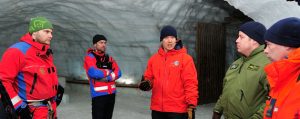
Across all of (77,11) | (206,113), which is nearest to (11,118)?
(206,113)

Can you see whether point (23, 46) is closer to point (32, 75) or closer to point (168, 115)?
point (32, 75)

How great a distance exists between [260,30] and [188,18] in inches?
200

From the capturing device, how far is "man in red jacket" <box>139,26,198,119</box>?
12.6ft

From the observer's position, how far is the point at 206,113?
717 cm

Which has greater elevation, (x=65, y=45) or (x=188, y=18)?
(x=188, y=18)

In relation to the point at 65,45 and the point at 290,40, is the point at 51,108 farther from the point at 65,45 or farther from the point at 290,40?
the point at 65,45

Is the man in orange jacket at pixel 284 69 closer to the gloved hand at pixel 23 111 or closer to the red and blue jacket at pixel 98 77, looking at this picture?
the gloved hand at pixel 23 111

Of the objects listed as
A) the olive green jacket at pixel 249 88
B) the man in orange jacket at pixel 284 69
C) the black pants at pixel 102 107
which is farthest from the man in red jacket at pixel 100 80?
the man in orange jacket at pixel 284 69

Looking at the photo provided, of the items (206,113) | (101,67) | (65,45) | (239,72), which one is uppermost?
(239,72)

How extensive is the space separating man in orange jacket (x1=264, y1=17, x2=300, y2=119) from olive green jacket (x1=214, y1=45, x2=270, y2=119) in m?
0.71

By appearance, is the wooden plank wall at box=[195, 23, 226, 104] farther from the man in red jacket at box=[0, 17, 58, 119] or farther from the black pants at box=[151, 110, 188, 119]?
the man in red jacket at box=[0, 17, 58, 119]

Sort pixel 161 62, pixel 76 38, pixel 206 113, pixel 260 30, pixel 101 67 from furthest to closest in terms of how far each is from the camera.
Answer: pixel 76 38, pixel 206 113, pixel 101 67, pixel 161 62, pixel 260 30

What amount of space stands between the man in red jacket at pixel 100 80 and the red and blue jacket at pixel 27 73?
1.34 metres

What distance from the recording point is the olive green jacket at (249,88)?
271 cm
